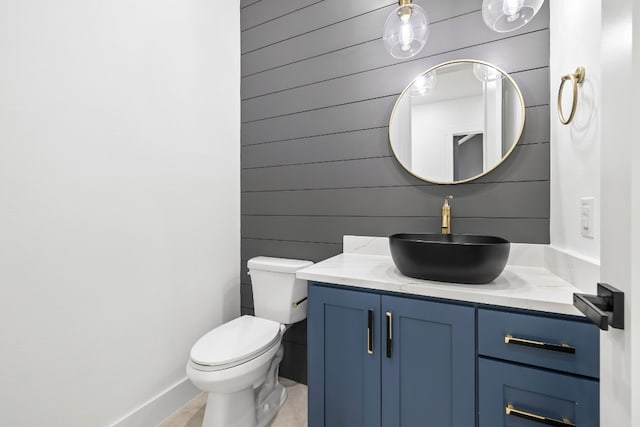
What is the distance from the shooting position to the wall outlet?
2.94 feet

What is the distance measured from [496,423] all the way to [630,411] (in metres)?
0.56

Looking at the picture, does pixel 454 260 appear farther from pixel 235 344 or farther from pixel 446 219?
pixel 235 344

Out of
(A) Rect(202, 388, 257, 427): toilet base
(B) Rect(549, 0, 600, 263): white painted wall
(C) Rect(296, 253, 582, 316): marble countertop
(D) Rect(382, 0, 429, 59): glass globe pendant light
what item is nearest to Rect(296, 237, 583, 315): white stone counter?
(C) Rect(296, 253, 582, 316): marble countertop

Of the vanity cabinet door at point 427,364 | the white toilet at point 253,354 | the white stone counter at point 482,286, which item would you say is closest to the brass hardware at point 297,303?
the white toilet at point 253,354

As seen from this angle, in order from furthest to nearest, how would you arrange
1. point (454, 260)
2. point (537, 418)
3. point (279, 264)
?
1. point (279, 264)
2. point (454, 260)
3. point (537, 418)

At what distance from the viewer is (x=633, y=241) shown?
46 centimetres

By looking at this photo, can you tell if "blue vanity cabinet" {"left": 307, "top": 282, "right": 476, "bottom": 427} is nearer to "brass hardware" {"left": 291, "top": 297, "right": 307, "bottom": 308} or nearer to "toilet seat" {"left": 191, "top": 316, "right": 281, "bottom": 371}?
"toilet seat" {"left": 191, "top": 316, "right": 281, "bottom": 371}

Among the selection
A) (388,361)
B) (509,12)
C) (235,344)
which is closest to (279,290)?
(235,344)

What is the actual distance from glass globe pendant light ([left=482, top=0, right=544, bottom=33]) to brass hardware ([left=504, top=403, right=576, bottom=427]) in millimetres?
1363

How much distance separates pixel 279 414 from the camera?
1.57 m

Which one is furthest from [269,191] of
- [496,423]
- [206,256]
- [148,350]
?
[496,423]

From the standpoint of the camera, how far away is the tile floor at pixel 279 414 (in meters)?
1.50

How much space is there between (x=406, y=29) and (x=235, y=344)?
1.63 metres

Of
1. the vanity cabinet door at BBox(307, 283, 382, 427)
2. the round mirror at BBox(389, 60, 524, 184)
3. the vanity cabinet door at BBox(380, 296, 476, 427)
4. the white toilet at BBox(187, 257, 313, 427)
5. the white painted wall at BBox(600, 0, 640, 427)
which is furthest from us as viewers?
the round mirror at BBox(389, 60, 524, 184)
